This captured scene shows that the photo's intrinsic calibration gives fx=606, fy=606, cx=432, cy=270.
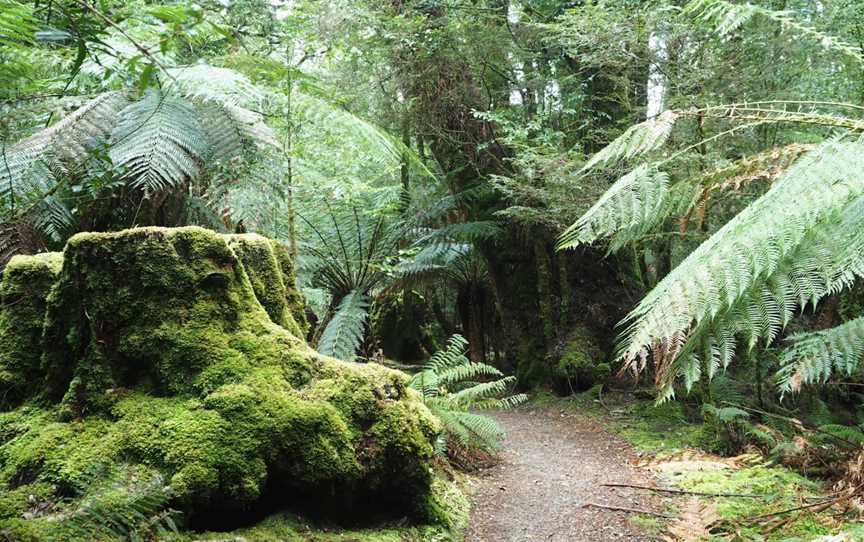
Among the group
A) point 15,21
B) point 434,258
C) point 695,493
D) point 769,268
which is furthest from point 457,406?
point 15,21

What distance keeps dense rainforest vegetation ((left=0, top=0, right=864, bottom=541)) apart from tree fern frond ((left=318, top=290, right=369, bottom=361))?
0.10 feet

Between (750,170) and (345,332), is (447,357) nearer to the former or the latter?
(345,332)

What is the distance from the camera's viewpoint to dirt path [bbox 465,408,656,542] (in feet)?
10.4

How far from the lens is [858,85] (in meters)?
5.59

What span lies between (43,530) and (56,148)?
1260 millimetres

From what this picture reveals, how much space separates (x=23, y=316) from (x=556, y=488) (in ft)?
10.3

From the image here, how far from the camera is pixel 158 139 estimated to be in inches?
83.9

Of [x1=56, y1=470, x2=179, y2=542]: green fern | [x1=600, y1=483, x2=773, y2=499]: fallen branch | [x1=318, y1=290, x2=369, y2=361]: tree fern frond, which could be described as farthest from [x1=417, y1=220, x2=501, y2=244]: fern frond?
[x1=56, y1=470, x2=179, y2=542]: green fern

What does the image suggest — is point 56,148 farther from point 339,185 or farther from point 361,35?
point 361,35

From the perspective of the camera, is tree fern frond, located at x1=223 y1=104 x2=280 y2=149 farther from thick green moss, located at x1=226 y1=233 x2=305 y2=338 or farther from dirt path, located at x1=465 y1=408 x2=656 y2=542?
dirt path, located at x1=465 y1=408 x2=656 y2=542

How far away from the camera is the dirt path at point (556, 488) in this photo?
318cm

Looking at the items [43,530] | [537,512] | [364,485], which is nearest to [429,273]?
[537,512]

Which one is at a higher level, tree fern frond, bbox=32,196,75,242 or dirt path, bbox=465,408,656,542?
tree fern frond, bbox=32,196,75,242

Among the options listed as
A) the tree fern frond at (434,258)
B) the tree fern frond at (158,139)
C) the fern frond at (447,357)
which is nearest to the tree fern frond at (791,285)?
the tree fern frond at (158,139)
